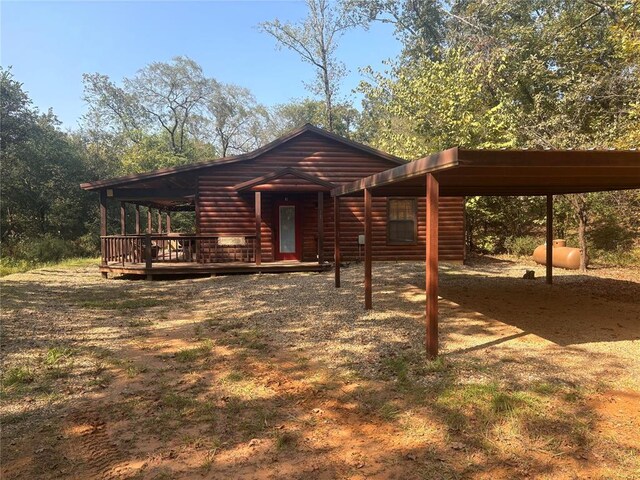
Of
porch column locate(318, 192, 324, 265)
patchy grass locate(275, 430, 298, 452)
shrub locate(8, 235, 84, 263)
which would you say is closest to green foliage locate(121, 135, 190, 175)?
shrub locate(8, 235, 84, 263)

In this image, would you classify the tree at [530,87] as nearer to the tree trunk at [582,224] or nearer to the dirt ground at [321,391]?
the tree trunk at [582,224]

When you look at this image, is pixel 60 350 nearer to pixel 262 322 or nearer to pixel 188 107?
pixel 262 322

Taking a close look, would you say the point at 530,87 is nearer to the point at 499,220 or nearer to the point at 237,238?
the point at 499,220

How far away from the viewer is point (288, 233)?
14.4m

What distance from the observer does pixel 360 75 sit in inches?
1046

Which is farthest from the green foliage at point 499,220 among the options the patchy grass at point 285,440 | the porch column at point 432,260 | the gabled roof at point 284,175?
the patchy grass at point 285,440

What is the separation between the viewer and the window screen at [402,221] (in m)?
14.9

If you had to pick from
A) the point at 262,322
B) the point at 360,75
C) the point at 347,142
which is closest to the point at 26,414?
the point at 262,322

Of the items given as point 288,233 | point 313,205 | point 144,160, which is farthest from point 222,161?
point 144,160

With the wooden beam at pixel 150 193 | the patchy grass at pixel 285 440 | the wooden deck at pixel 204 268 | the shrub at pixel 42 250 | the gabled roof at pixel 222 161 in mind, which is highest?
the gabled roof at pixel 222 161

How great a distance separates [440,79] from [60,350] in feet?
60.8

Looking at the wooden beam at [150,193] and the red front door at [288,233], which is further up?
the wooden beam at [150,193]

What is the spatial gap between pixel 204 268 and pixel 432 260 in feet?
29.7

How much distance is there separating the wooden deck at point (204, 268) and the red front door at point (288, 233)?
1495 millimetres
